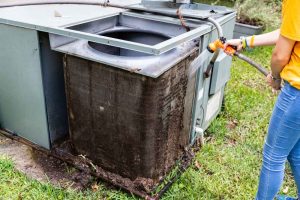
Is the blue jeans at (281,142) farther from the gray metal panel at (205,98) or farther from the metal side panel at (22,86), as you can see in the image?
the metal side panel at (22,86)

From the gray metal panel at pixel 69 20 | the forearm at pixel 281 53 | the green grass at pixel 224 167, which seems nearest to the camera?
the forearm at pixel 281 53

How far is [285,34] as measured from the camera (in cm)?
153

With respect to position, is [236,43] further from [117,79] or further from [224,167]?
[224,167]

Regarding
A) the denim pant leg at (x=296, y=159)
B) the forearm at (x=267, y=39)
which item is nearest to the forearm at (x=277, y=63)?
the forearm at (x=267, y=39)

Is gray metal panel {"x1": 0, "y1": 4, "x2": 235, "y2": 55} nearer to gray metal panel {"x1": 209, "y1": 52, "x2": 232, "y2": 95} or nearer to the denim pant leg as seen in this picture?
gray metal panel {"x1": 209, "y1": 52, "x2": 232, "y2": 95}

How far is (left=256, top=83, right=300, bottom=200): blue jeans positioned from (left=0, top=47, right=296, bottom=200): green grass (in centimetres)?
42

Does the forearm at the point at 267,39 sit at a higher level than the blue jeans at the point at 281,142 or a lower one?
higher

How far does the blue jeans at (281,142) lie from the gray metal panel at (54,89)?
1.49 meters

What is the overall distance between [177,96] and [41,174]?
1.13 meters

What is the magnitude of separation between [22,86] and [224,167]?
1.65m

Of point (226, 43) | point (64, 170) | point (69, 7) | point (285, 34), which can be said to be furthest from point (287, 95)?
point (69, 7)

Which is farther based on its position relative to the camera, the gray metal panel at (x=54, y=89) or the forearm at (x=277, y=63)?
the gray metal panel at (x=54, y=89)

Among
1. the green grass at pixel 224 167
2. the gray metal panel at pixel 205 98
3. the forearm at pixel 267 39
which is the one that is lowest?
the green grass at pixel 224 167

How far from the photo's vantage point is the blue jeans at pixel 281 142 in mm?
1691
